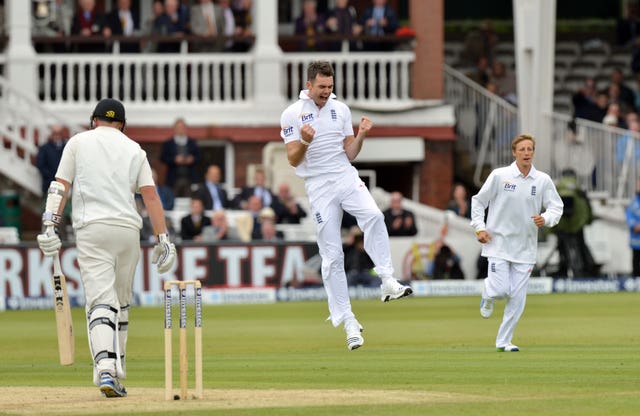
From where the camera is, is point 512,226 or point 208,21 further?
point 208,21

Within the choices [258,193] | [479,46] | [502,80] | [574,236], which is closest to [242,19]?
[479,46]

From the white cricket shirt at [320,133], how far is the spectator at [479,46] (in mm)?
19639

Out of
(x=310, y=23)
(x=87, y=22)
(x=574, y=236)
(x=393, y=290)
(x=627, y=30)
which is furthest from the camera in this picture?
(x=627, y=30)

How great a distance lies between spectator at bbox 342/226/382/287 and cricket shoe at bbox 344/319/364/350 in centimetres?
1087

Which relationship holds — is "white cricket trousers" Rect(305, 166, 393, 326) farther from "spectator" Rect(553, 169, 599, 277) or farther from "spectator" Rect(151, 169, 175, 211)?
"spectator" Rect(553, 169, 599, 277)

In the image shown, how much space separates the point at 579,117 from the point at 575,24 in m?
6.12

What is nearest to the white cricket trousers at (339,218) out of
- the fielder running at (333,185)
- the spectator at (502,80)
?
the fielder running at (333,185)

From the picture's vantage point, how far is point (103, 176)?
1090 centimetres

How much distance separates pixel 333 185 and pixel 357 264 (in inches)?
447

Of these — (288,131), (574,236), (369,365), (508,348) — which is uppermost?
(288,131)

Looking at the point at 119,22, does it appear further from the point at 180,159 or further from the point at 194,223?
the point at 194,223

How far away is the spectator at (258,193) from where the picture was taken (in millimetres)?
25797

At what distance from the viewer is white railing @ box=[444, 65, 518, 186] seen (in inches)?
1161

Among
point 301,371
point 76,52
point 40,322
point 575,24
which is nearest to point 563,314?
point 40,322
